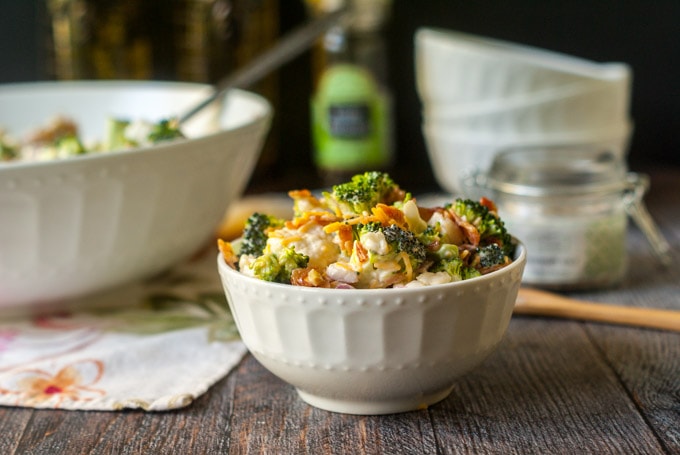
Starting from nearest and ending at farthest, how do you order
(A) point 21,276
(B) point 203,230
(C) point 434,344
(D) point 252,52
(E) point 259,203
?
(C) point 434,344 → (A) point 21,276 → (B) point 203,230 → (E) point 259,203 → (D) point 252,52

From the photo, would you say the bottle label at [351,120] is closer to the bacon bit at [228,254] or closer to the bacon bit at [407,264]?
the bacon bit at [228,254]

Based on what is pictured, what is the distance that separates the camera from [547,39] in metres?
2.18

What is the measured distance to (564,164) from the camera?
146 cm

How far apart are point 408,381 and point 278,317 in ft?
0.50

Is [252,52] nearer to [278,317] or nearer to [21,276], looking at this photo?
[21,276]

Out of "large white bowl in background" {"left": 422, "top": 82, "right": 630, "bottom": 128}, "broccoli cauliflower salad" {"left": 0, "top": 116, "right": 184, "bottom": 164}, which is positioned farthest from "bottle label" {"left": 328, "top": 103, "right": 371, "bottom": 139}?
"broccoli cauliflower salad" {"left": 0, "top": 116, "right": 184, "bottom": 164}

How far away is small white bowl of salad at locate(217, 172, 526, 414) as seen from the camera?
2.88 ft

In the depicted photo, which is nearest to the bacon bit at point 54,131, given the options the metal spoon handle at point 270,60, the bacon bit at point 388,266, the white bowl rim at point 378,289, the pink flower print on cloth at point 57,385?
the metal spoon handle at point 270,60

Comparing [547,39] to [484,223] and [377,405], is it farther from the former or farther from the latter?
[377,405]

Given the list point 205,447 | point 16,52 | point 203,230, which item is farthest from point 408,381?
point 16,52

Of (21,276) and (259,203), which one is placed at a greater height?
(21,276)

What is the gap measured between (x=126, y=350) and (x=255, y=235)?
0.30 m

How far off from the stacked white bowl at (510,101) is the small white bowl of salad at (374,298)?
26.7 inches

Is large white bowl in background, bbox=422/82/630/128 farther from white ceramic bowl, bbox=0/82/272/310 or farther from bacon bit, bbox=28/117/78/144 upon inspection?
bacon bit, bbox=28/117/78/144
